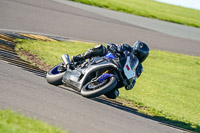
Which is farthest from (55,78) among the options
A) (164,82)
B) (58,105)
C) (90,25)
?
(90,25)

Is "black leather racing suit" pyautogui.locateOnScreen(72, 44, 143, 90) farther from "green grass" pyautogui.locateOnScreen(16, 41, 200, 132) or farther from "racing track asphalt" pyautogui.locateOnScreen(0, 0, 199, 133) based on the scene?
"green grass" pyautogui.locateOnScreen(16, 41, 200, 132)

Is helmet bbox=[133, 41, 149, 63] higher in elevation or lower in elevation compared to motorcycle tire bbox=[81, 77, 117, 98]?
higher

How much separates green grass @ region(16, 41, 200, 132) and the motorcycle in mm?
1485

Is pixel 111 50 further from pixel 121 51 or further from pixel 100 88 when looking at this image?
pixel 100 88

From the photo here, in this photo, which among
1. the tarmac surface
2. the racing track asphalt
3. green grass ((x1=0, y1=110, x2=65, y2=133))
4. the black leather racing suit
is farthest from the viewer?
the tarmac surface

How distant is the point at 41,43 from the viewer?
528 inches

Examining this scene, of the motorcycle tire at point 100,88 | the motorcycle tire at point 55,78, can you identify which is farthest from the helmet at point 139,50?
the motorcycle tire at point 55,78

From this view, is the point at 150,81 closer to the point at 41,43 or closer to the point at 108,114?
the point at 41,43

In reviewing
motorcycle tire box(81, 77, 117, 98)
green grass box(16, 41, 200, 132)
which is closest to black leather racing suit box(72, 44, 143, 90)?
motorcycle tire box(81, 77, 117, 98)

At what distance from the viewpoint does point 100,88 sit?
6.64 meters

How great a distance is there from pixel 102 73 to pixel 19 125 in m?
2.90

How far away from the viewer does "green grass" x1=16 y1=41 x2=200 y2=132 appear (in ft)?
29.7

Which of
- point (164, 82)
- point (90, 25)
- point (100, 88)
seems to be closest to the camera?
point (100, 88)

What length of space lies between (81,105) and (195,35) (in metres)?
15.4
